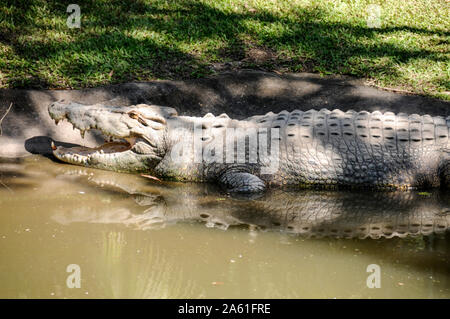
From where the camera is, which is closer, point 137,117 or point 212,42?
point 137,117

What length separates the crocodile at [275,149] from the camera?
234 inches

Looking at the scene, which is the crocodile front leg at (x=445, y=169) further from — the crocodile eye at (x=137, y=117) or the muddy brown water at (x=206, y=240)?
the crocodile eye at (x=137, y=117)

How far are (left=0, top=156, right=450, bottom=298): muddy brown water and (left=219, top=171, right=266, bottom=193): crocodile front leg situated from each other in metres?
0.16

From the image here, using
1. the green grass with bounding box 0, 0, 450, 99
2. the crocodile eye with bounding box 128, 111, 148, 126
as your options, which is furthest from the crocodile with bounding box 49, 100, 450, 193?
the green grass with bounding box 0, 0, 450, 99

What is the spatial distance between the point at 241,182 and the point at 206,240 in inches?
61.2

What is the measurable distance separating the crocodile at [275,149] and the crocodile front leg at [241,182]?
0.04 ft

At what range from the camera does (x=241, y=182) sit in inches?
226

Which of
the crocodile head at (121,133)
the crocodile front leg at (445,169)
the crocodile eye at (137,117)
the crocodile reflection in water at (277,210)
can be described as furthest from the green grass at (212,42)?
the crocodile reflection in water at (277,210)

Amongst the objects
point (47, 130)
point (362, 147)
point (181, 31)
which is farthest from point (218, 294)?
point (181, 31)

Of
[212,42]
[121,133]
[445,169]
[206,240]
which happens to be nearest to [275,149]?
[121,133]

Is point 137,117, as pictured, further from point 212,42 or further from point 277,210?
point 212,42

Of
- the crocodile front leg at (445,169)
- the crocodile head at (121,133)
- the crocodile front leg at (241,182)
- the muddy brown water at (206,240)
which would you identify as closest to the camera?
the muddy brown water at (206,240)

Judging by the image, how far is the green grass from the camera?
25.8 feet

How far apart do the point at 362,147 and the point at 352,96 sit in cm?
170
